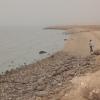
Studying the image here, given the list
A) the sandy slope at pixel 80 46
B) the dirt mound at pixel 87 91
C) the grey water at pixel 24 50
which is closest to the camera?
the dirt mound at pixel 87 91

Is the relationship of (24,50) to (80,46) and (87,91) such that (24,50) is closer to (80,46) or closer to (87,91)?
(80,46)

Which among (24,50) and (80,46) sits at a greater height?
(80,46)

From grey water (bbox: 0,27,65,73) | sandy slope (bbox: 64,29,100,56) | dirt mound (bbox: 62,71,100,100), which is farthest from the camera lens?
sandy slope (bbox: 64,29,100,56)

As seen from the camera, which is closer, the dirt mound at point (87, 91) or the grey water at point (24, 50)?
the dirt mound at point (87, 91)

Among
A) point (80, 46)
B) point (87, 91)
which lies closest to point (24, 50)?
point (80, 46)

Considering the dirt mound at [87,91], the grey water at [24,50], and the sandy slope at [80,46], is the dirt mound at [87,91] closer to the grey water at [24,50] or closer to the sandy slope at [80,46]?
the grey water at [24,50]

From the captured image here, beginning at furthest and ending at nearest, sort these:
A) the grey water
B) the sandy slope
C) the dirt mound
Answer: the sandy slope, the grey water, the dirt mound

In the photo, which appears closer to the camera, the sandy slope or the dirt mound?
the dirt mound

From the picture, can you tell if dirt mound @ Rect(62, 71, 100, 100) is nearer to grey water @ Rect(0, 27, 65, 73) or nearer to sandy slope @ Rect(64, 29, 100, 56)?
grey water @ Rect(0, 27, 65, 73)

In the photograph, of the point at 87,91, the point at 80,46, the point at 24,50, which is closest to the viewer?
the point at 87,91

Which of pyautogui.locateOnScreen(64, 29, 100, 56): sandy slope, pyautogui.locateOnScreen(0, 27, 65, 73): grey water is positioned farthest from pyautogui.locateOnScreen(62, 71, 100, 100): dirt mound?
pyautogui.locateOnScreen(64, 29, 100, 56): sandy slope

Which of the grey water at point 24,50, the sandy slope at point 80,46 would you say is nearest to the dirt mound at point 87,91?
the grey water at point 24,50

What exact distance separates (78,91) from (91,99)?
1.08m

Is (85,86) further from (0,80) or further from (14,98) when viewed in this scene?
(0,80)
